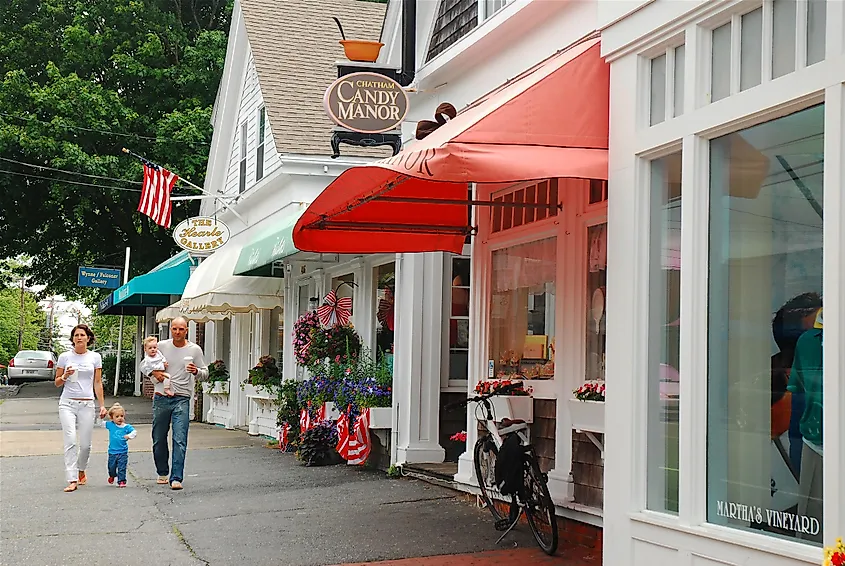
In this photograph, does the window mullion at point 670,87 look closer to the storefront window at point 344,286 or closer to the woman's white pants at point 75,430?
→ the woman's white pants at point 75,430

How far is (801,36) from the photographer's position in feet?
16.6

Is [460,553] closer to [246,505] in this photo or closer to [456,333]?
[246,505]

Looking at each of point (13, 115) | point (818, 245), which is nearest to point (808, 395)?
point (818, 245)

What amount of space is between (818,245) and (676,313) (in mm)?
1112

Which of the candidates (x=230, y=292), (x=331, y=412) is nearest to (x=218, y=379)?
(x=230, y=292)

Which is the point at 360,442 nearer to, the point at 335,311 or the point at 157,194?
the point at 335,311

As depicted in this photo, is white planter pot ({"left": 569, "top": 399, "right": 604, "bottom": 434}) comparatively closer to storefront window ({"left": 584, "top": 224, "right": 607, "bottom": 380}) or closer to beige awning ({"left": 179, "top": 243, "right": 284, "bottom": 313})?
storefront window ({"left": 584, "top": 224, "right": 607, "bottom": 380})

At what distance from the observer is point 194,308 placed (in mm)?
18906

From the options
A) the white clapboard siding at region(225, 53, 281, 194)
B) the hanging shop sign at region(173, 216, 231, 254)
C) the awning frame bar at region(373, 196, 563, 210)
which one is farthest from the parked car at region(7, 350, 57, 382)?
the awning frame bar at region(373, 196, 563, 210)

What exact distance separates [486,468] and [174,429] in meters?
4.34

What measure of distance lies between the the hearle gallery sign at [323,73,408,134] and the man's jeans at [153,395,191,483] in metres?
3.66

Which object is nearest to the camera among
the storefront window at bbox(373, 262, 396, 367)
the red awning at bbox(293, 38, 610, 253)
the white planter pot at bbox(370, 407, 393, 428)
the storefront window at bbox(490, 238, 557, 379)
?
the red awning at bbox(293, 38, 610, 253)

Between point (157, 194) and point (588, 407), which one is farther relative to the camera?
point (157, 194)

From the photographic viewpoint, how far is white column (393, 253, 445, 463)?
1274 cm
